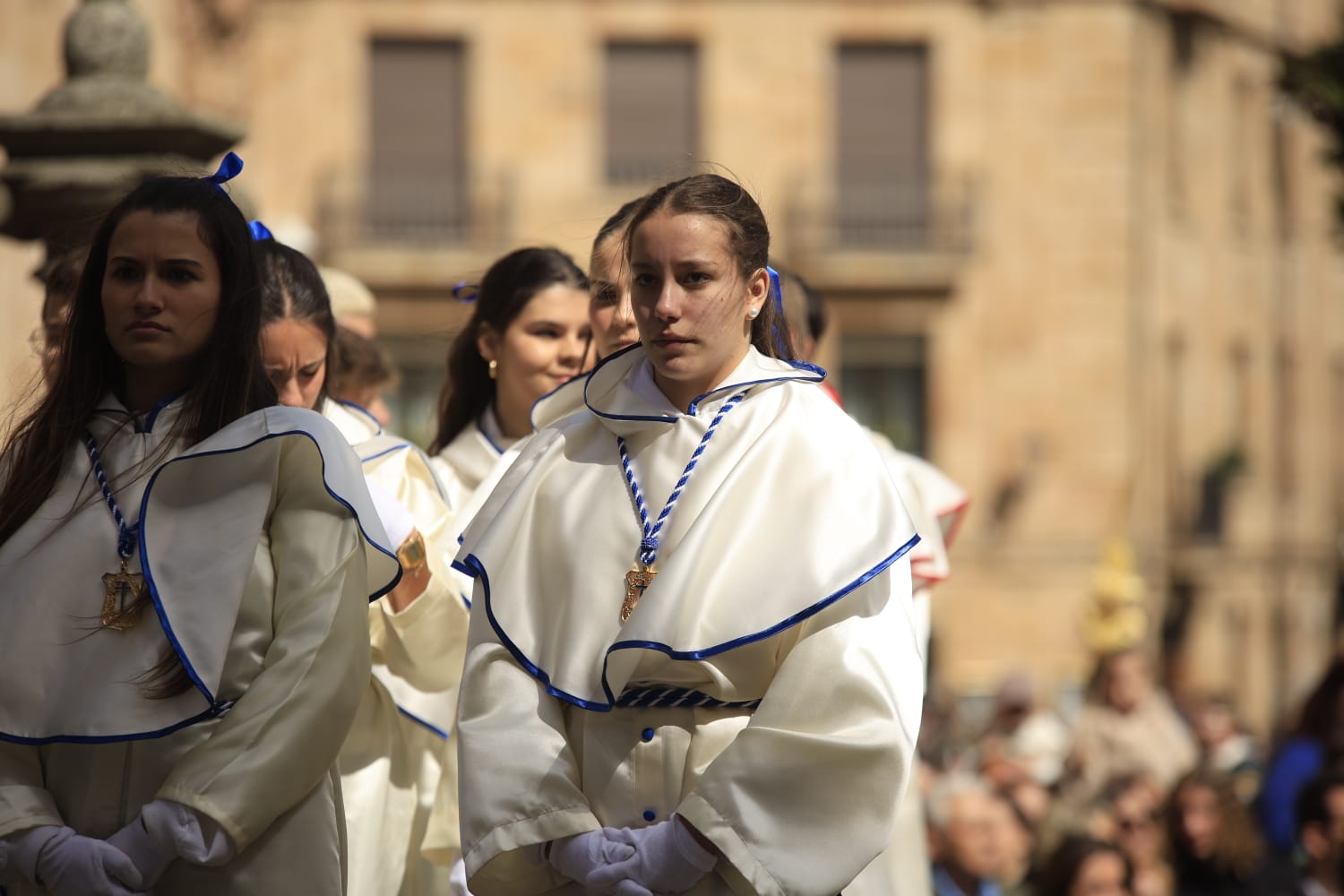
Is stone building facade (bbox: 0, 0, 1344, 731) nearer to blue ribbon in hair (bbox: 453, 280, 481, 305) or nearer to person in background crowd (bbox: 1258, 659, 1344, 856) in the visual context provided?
person in background crowd (bbox: 1258, 659, 1344, 856)

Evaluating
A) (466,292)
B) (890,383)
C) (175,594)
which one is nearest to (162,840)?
(175,594)

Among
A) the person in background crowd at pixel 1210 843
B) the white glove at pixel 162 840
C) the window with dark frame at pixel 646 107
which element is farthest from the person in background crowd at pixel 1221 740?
the window with dark frame at pixel 646 107

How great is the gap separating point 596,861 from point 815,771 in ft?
1.21

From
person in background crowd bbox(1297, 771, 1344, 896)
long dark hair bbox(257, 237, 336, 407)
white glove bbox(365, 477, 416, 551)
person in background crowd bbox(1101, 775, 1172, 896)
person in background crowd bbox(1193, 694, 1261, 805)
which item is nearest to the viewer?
white glove bbox(365, 477, 416, 551)

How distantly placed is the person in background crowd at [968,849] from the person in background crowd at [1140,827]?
440mm

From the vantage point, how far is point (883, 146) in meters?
25.7

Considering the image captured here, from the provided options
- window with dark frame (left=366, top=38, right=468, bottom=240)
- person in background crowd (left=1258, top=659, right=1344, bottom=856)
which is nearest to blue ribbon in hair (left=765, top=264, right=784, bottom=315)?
person in background crowd (left=1258, top=659, right=1344, bottom=856)

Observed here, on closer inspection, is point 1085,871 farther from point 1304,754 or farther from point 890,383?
point 890,383

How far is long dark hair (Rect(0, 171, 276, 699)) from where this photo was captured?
3.50m

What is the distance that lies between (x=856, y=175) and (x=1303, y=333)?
29.9 ft

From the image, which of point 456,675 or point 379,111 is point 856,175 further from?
point 456,675

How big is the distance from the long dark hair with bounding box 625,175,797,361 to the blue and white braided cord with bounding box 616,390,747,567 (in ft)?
0.76

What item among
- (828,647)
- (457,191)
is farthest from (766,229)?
(457,191)

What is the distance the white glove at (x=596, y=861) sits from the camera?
3248 mm
